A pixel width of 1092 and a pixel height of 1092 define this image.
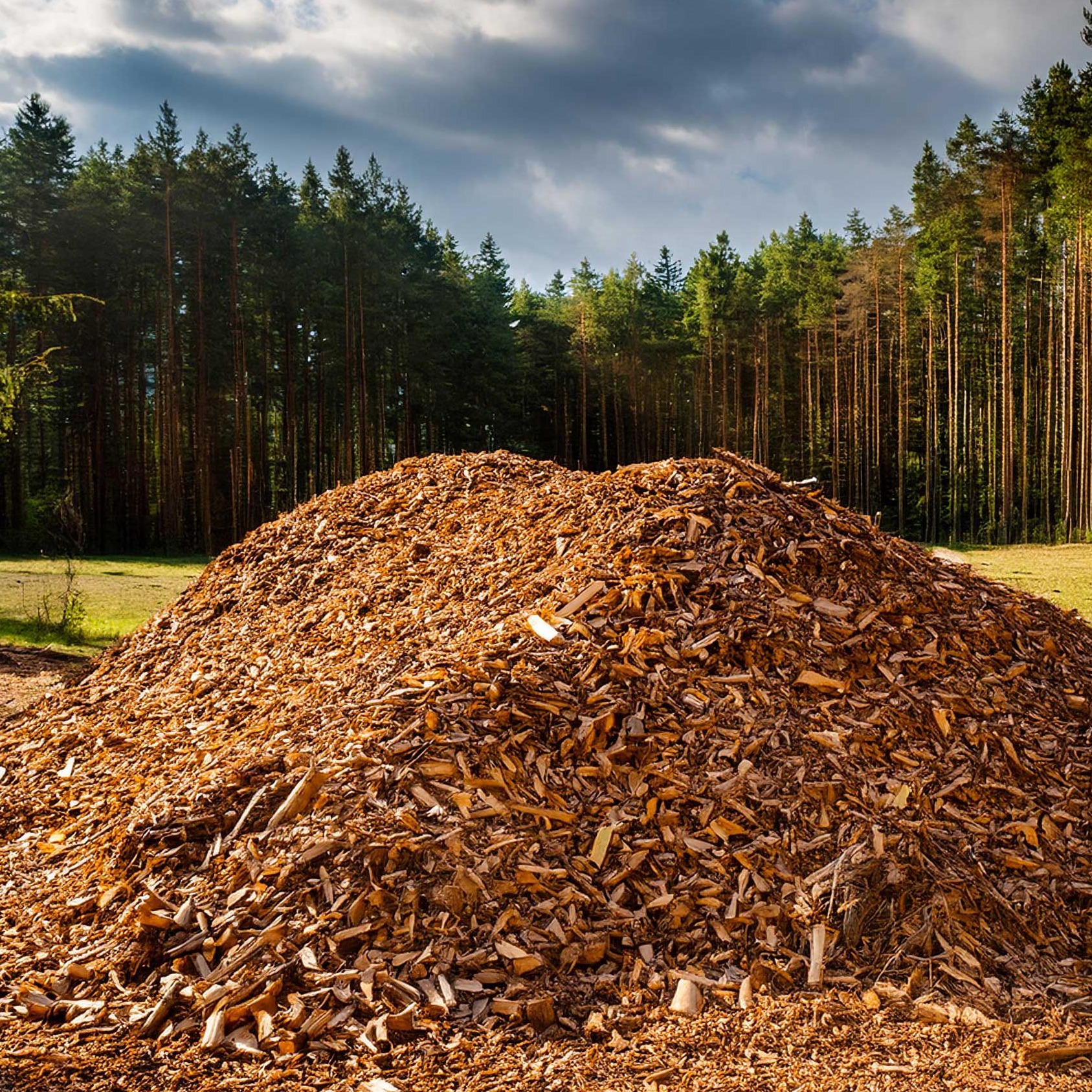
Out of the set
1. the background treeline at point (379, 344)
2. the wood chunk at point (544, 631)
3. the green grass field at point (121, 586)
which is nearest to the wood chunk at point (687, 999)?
the wood chunk at point (544, 631)

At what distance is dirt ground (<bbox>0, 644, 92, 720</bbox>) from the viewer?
22.7 ft

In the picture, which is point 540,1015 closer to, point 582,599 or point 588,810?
point 588,810

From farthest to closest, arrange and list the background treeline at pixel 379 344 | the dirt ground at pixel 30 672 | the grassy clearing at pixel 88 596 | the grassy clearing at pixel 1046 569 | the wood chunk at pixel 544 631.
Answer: the background treeline at pixel 379 344 → the grassy clearing at pixel 1046 569 → the grassy clearing at pixel 88 596 → the dirt ground at pixel 30 672 → the wood chunk at pixel 544 631

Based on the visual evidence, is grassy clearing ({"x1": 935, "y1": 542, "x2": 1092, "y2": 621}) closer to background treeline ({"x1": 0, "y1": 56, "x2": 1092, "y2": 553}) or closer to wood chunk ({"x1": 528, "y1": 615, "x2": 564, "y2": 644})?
background treeline ({"x1": 0, "y1": 56, "x2": 1092, "y2": 553})

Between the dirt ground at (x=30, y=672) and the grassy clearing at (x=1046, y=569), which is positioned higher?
the grassy clearing at (x=1046, y=569)

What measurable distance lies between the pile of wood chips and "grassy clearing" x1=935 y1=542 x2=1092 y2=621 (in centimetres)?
494

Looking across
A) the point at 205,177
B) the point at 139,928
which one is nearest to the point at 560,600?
the point at 139,928

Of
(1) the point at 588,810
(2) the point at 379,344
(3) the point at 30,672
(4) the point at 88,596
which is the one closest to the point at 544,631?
(1) the point at 588,810

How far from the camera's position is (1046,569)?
50.8ft

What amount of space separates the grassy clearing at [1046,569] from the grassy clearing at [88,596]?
988 cm

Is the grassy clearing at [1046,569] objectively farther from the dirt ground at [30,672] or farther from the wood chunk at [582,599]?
the dirt ground at [30,672]

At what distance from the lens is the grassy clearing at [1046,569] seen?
37.4 feet

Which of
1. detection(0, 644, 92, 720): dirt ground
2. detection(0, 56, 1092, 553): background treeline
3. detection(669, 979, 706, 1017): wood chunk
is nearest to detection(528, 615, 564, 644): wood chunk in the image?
detection(669, 979, 706, 1017): wood chunk

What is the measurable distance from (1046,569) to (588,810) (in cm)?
1495
